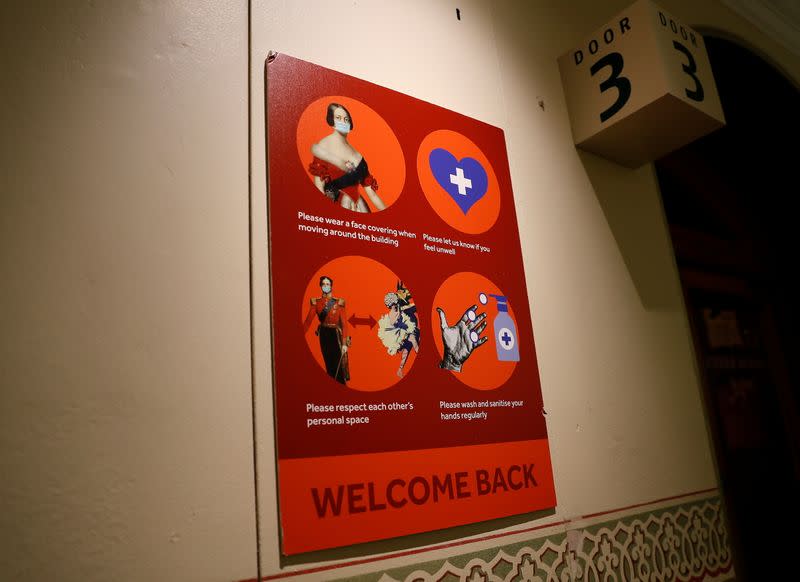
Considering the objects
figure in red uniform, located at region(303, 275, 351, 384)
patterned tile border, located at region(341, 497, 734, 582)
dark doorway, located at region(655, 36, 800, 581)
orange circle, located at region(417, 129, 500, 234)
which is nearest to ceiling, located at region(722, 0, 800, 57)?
dark doorway, located at region(655, 36, 800, 581)

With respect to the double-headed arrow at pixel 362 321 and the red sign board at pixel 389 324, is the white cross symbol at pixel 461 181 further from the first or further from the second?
the double-headed arrow at pixel 362 321

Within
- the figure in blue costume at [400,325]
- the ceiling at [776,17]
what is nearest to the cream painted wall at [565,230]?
the figure in blue costume at [400,325]

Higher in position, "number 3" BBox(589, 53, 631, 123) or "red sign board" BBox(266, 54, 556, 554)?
"number 3" BBox(589, 53, 631, 123)

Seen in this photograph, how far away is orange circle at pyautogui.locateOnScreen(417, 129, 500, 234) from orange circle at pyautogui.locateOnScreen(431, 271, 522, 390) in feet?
0.40

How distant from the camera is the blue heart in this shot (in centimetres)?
119

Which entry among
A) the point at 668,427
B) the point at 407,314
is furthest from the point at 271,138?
the point at 668,427

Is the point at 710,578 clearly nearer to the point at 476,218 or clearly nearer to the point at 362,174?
the point at 476,218

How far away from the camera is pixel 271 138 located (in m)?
0.96

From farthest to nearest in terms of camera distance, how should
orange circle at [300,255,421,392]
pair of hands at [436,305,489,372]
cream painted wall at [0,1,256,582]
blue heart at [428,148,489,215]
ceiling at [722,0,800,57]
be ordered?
ceiling at [722,0,800,57] → blue heart at [428,148,489,215] → pair of hands at [436,305,489,372] → orange circle at [300,255,421,392] → cream painted wall at [0,1,256,582]

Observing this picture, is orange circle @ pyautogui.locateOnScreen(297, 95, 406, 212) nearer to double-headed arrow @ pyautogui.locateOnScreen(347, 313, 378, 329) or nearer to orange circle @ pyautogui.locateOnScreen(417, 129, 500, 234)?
orange circle @ pyautogui.locateOnScreen(417, 129, 500, 234)

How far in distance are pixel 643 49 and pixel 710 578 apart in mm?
1351

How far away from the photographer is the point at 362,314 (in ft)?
3.21

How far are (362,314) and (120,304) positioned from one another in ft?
1.26

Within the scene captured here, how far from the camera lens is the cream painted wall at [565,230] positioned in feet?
3.83
